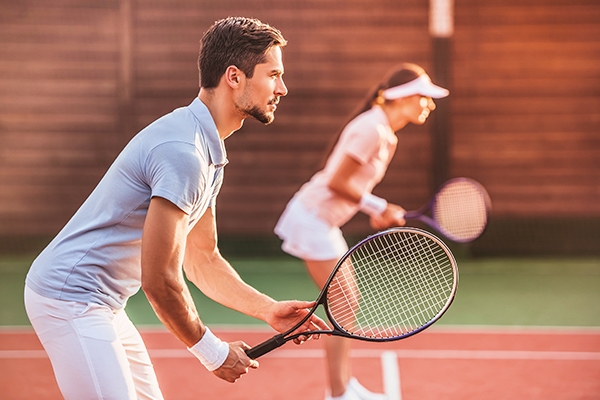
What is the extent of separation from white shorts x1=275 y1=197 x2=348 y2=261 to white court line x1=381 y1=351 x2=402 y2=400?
0.82 m

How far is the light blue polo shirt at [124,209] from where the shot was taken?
206 cm

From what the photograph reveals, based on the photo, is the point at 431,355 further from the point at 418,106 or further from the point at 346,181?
the point at 418,106

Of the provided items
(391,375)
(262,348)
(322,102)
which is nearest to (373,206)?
(391,375)

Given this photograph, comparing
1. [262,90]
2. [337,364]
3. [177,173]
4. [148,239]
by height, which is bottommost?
[337,364]

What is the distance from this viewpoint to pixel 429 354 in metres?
4.84

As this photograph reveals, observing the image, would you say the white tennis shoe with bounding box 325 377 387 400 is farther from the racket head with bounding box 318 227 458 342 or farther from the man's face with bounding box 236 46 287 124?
the man's face with bounding box 236 46 287 124

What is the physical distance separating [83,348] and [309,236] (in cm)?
191

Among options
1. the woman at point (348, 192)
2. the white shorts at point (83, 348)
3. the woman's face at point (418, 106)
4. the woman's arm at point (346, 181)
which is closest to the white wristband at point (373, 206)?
the woman at point (348, 192)

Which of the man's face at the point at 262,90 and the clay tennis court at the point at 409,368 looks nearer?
the man's face at the point at 262,90

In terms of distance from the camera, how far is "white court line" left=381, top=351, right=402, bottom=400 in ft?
13.7

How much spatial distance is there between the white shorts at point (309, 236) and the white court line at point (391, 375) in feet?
2.68

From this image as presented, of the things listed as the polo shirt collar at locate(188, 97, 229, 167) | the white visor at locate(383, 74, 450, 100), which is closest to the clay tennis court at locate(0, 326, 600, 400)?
the white visor at locate(383, 74, 450, 100)

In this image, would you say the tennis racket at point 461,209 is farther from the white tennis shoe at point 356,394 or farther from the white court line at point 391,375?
the white tennis shoe at point 356,394

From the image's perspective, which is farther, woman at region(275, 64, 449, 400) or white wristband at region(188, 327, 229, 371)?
woman at region(275, 64, 449, 400)
